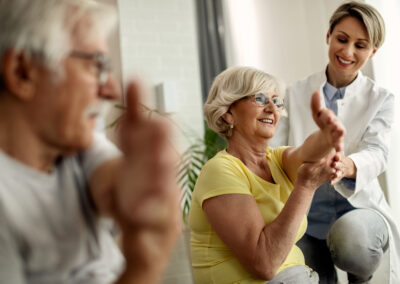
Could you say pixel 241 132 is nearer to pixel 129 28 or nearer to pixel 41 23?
pixel 41 23

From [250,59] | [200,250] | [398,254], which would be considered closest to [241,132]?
[200,250]

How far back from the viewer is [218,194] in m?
1.55

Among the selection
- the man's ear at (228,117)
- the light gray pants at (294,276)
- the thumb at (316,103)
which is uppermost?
the thumb at (316,103)

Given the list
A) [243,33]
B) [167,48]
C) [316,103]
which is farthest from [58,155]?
[243,33]

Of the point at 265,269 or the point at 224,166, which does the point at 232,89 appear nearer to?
the point at 224,166

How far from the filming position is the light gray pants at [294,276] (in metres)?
1.56

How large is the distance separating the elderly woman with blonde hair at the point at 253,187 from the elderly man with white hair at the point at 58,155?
26.3 inches

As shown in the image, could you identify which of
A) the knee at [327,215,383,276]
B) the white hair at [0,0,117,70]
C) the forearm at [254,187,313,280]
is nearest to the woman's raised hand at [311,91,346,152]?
the forearm at [254,187,313,280]

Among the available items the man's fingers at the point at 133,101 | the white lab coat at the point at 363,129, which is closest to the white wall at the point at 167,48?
the white lab coat at the point at 363,129

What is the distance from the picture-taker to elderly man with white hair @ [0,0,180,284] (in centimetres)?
58

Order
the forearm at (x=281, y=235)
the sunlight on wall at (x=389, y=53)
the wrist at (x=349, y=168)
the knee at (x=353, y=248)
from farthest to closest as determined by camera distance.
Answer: the sunlight on wall at (x=389, y=53) < the knee at (x=353, y=248) < the wrist at (x=349, y=168) < the forearm at (x=281, y=235)

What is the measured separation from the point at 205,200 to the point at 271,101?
0.46m

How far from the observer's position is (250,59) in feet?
13.5

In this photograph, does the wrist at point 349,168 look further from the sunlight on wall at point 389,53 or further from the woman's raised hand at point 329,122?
the sunlight on wall at point 389,53
